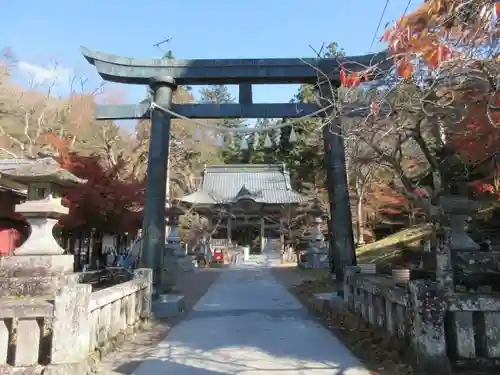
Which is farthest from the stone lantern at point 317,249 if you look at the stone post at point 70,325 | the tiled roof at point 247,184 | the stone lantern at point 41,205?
the stone post at point 70,325

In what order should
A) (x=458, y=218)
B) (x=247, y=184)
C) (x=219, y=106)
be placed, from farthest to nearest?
(x=247, y=184) → (x=219, y=106) → (x=458, y=218)

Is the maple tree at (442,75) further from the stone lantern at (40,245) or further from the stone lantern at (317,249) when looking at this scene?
the stone lantern at (317,249)

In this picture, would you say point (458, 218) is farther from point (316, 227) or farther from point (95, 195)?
point (316, 227)

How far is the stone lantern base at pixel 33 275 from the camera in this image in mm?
6516

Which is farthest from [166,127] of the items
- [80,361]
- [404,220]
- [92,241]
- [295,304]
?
[404,220]

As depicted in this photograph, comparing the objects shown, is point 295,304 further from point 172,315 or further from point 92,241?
point 92,241

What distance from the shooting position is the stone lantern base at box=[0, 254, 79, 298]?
6.52m

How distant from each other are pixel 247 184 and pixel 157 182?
1035 inches

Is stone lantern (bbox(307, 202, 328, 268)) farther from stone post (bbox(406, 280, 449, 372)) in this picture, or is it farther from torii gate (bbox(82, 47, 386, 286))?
stone post (bbox(406, 280, 449, 372))

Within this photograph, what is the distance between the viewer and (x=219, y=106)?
10.3 m

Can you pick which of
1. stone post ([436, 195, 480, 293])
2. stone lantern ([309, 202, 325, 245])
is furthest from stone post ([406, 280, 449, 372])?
stone lantern ([309, 202, 325, 245])

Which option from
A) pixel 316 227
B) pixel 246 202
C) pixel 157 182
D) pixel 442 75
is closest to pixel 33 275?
pixel 157 182

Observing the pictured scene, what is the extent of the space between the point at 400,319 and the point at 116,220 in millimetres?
12946

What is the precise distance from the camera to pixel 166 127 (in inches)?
391
